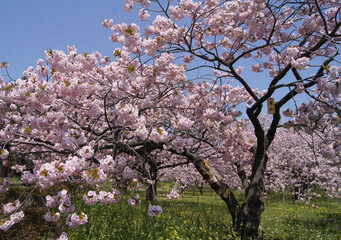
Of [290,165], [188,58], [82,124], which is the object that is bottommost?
[82,124]

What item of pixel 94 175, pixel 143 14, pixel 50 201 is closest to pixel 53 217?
pixel 50 201

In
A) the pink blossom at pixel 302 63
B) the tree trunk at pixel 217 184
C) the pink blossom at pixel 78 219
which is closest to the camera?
the pink blossom at pixel 78 219

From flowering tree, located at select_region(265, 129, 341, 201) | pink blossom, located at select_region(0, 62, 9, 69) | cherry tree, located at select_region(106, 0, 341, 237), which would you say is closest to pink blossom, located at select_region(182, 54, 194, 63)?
cherry tree, located at select_region(106, 0, 341, 237)

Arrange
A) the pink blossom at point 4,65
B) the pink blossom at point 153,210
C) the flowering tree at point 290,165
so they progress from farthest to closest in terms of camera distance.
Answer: the flowering tree at point 290,165, the pink blossom at point 4,65, the pink blossom at point 153,210

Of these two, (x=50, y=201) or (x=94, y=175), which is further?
(x=50, y=201)

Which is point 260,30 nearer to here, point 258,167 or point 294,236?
point 258,167

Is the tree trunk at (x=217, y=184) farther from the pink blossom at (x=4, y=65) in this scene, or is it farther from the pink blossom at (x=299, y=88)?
the pink blossom at (x=4, y=65)

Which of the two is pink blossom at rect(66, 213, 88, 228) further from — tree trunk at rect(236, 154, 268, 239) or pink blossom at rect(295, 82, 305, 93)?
pink blossom at rect(295, 82, 305, 93)

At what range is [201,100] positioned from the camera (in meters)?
5.84

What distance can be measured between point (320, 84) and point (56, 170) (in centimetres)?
401

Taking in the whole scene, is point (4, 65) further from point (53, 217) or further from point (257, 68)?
point (257, 68)

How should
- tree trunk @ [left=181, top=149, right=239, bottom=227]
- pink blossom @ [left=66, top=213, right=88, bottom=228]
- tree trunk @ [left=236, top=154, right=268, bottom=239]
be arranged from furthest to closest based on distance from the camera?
tree trunk @ [left=181, top=149, right=239, bottom=227] → tree trunk @ [left=236, top=154, right=268, bottom=239] → pink blossom @ [left=66, top=213, right=88, bottom=228]

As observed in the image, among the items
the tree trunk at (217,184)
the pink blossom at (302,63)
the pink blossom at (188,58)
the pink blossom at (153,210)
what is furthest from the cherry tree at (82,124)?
the pink blossom at (302,63)

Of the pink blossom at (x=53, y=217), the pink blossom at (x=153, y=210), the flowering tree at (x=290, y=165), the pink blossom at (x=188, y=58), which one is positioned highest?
the pink blossom at (x=188, y=58)
